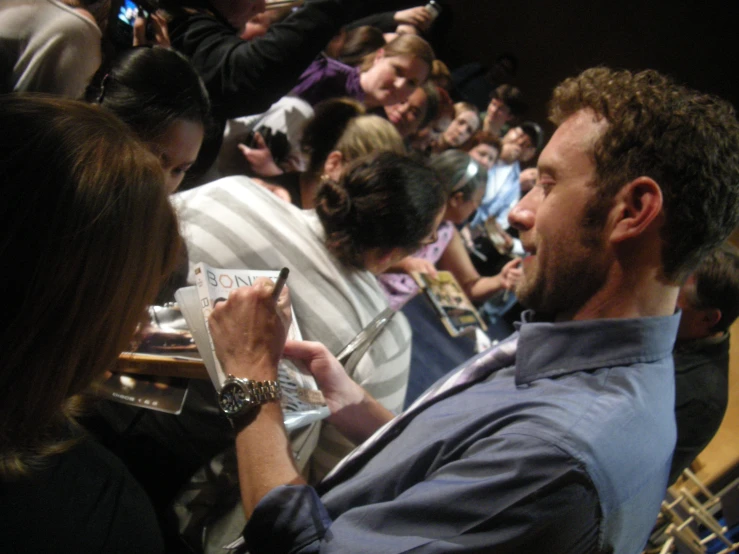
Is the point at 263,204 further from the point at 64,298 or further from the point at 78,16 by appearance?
the point at 64,298

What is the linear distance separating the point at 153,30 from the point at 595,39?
3660mm

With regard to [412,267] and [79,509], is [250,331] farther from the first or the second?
[412,267]

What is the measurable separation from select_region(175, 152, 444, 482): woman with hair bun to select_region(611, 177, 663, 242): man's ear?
563 millimetres

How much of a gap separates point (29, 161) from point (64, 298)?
17 centimetres

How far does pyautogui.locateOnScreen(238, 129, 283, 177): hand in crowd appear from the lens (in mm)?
1923

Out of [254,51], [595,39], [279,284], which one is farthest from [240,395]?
[595,39]

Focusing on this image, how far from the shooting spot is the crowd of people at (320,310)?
626mm

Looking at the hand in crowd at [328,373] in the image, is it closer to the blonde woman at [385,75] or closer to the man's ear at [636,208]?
the man's ear at [636,208]

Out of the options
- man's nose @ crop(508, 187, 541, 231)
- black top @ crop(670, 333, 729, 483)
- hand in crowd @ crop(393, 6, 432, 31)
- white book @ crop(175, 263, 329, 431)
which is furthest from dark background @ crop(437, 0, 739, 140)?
white book @ crop(175, 263, 329, 431)

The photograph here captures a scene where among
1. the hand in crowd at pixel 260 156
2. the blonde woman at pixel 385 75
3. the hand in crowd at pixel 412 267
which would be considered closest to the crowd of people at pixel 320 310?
the hand in crowd at pixel 260 156

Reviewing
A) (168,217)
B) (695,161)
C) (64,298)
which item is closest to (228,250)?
(168,217)

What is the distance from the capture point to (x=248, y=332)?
3.02ft

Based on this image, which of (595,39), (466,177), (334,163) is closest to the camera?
(334,163)

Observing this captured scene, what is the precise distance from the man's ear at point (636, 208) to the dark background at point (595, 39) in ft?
7.39
